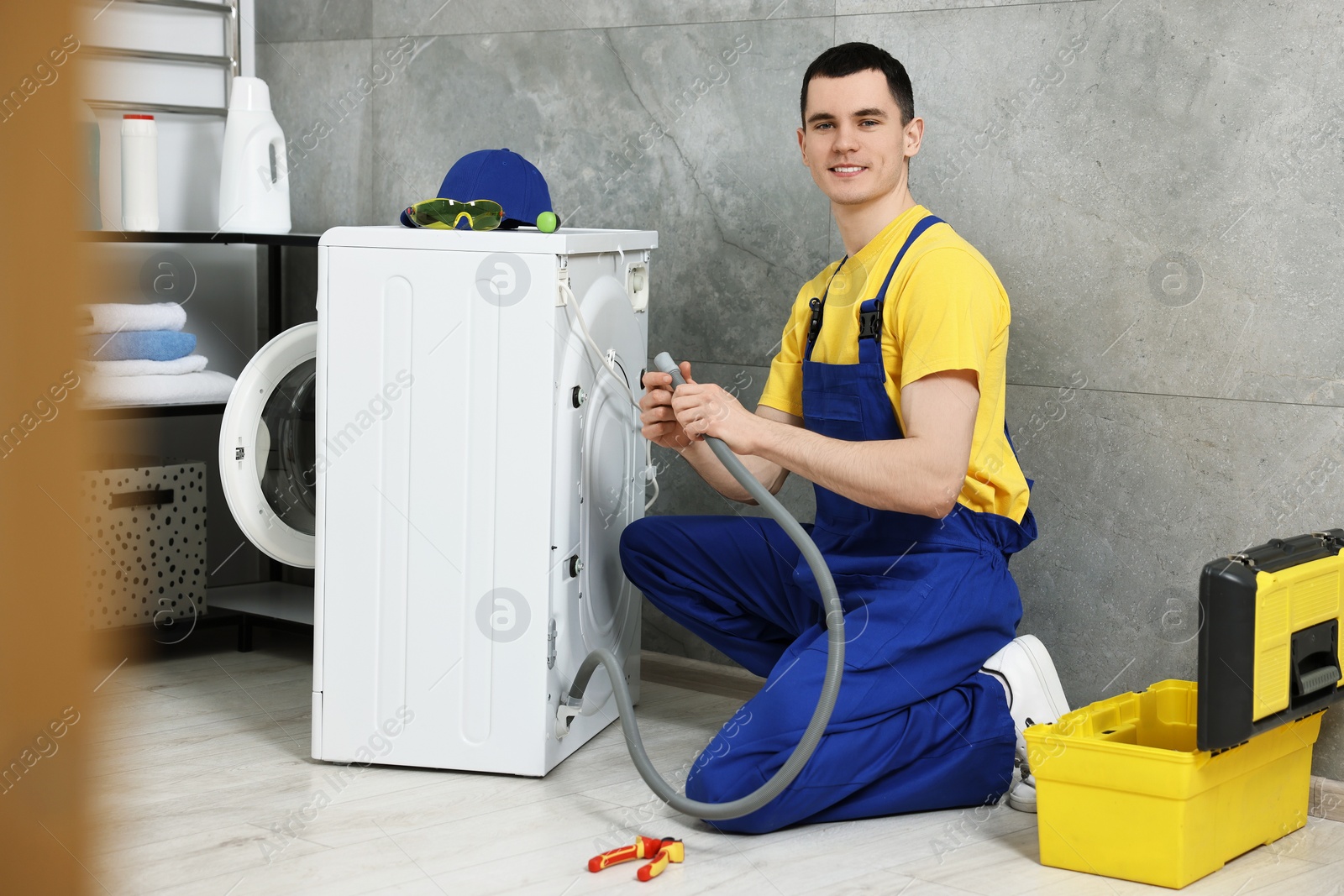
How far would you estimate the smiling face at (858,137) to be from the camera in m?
2.04

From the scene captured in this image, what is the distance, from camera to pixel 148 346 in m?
2.61

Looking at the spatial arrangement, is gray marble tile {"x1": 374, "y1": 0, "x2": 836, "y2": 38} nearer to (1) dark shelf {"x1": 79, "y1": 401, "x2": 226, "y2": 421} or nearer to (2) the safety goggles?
(2) the safety goggles

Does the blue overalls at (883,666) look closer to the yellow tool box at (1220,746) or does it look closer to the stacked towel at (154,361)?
the yellow tool box at (1220,746)

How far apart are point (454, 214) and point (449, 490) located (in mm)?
477

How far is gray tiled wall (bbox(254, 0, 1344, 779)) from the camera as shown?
199 centimetres

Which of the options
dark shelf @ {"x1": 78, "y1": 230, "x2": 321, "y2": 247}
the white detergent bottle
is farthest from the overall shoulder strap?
the white detergent bottle

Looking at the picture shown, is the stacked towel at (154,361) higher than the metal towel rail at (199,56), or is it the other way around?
the metal towel rail at (199,56)

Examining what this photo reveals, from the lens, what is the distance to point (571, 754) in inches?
87.4

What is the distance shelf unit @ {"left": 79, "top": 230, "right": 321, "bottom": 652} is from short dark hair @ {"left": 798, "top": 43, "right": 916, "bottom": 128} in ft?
3.47

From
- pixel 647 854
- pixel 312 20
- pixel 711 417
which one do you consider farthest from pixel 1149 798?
pixel 312 20

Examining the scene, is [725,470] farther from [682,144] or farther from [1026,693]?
[682,144]

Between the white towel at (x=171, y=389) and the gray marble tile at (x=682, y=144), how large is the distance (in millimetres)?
815

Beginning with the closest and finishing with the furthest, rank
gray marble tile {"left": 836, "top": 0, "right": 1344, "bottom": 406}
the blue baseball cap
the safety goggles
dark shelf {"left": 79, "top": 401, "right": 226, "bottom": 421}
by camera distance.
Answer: gray marble tile {"left": 836, "top": 0, "right": 1344, "bottom": 406}, the safety goggles, the blue baseball cap, dark shelf {"left": 79, "top": 401, "right": 226, "bottom": 421}

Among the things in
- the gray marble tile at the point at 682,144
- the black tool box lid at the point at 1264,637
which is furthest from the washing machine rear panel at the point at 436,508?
the black tool box lid at the point at 1264,637
